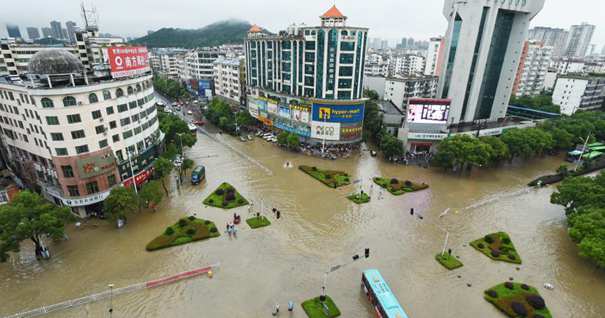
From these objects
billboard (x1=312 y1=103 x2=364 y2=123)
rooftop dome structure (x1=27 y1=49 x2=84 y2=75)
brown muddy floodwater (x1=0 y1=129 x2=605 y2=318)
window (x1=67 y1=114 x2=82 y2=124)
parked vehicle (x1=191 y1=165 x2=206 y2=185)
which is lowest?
brown muddy floodwater (x1=0 y1=129 x2=605 y2=318)

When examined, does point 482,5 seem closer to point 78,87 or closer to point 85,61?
point 78,87

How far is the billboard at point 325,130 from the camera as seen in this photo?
70.3 meters

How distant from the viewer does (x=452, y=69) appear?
249 feet

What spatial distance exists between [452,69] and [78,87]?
77.1m

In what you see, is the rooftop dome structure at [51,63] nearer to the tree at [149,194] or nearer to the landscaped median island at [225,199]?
the tree at [149,194]

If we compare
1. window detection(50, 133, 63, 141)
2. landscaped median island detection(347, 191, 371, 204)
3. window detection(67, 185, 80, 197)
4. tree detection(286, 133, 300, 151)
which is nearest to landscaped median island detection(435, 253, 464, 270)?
landscaped median island detection(347, 191, 371, 204)

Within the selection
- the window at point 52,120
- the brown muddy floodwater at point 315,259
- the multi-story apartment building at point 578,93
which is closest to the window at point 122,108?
the window at point 52,120

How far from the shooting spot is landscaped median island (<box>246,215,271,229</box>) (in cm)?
4193

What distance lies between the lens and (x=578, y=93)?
3858 inches

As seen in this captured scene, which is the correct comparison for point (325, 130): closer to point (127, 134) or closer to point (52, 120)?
point (127, 134)

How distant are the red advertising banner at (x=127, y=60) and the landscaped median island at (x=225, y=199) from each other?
22090 millimetres

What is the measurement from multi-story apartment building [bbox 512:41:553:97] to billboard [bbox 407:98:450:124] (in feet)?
239

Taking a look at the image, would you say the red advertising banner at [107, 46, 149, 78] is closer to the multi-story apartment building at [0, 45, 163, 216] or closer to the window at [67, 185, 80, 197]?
the multi-story apartment building at [0, 45, 163, 216]

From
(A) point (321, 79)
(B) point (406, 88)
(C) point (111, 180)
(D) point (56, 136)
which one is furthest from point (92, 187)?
(B) point (406, 88)
